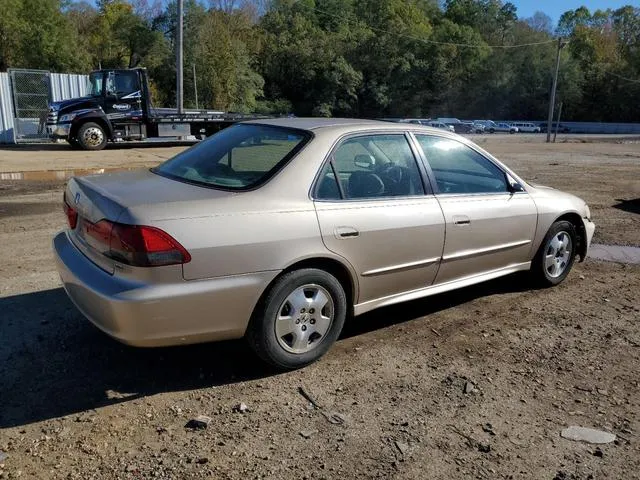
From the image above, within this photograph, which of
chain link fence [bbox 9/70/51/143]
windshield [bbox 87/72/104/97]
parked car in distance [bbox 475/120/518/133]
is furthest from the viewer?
parked car in distance [bbox 475/120/518/133]

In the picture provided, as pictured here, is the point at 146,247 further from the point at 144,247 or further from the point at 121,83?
the point at 121,83

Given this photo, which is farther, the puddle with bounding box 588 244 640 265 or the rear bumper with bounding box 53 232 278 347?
the puddle with bounding box 588 244 640 265

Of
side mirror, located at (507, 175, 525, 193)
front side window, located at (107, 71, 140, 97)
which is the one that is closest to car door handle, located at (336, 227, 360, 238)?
side mirror, located at (507, 175, 525, 193)

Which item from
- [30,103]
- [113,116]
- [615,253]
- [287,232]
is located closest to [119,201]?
[287,232]

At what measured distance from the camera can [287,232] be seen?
3.62 metres

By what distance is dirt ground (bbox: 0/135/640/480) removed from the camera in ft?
9.66

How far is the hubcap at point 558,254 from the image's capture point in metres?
5.55

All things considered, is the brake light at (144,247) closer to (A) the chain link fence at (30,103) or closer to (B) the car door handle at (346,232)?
(B) the car door handle at (346,232)

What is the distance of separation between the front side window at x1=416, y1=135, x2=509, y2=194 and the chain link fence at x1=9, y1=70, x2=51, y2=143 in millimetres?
20275

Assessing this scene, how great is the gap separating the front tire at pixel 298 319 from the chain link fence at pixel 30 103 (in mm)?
20738

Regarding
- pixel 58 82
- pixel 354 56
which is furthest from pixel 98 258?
pixel 354 56

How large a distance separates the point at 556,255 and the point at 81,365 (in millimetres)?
4290

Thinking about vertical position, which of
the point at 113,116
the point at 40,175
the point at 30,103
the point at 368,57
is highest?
the point at 368,57

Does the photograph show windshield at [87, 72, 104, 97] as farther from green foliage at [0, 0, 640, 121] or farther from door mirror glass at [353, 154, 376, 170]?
green foliage at [0, 0, 640, 121]
